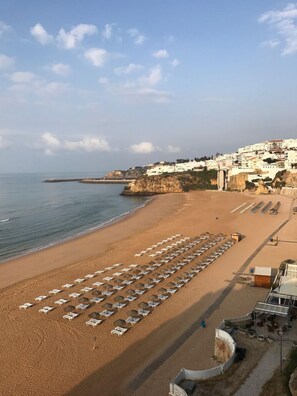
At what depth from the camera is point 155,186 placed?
289 feet

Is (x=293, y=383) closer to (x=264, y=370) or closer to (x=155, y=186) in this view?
(x=264, y=370)

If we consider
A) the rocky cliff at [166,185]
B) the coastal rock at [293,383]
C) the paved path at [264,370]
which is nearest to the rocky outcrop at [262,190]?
the rocky cliff at [166,185]

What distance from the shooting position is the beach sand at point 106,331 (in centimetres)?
1095

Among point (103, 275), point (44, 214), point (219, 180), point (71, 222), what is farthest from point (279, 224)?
point (219, 180)

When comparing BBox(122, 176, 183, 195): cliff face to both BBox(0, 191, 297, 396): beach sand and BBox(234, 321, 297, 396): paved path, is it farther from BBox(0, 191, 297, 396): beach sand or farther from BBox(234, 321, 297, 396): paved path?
BBox(234, 321, 297, 396): paved path

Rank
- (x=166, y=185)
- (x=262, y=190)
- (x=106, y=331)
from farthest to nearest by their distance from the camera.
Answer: (x=166, y=185), (x=262, y=190), (x=106, y=331)

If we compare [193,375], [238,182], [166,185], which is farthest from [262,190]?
[193,375]

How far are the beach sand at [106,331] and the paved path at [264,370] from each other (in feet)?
7.41

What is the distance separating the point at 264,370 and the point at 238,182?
77.7 meters

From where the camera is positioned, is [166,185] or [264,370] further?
[166,185]

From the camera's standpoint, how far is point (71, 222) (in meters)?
42.9

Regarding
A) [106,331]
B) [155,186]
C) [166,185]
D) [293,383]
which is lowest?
[106,331]

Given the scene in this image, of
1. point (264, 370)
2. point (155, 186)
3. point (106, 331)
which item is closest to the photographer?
point (264, 370)

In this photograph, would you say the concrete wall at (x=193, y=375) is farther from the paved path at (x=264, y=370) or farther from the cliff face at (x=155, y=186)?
the cliff face at (x=155, y=186)
